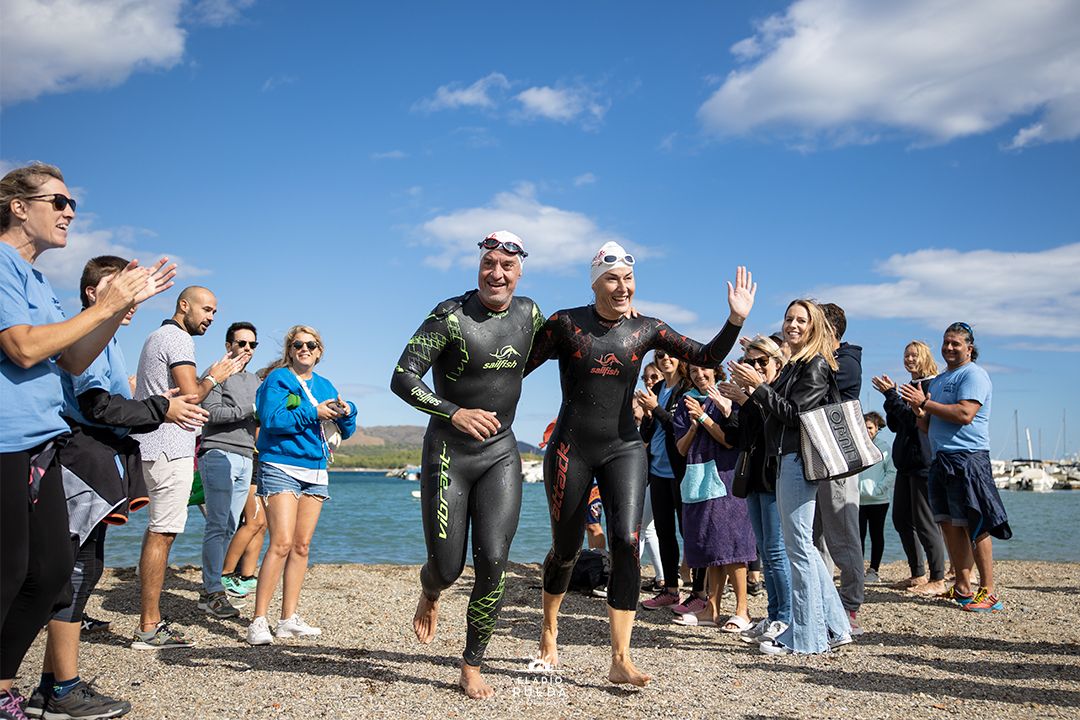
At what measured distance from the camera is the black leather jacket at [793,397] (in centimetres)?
605

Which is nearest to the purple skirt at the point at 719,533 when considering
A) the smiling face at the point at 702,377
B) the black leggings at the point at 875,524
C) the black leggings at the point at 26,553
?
the smiling face at the point at 702,377

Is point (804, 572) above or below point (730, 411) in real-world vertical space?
below

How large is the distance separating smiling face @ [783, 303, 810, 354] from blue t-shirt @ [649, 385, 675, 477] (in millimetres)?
2210

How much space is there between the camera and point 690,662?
5934 mm

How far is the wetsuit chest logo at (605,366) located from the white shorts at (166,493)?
11.0 ft

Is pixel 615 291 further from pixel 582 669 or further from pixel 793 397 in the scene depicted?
pixel 582 669

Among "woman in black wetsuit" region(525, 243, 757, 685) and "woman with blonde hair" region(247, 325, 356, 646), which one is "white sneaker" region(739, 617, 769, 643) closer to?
"woman in black wetsuit" region(525, 243, 757, 685)

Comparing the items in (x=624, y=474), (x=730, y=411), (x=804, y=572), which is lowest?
(x=804, y=572)

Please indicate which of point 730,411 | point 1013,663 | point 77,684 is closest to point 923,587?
point 1013,663

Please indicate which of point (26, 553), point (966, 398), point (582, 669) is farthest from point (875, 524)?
point (26, 553)

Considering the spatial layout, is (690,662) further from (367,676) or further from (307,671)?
(307,671)

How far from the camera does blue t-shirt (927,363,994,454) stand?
8133 mm

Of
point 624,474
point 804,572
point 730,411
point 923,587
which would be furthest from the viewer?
point 923,587

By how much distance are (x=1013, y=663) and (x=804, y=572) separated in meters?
1.69
